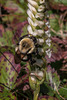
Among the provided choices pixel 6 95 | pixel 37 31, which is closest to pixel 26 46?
pixel 37 31

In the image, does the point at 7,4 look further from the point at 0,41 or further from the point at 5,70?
the point at 5,70

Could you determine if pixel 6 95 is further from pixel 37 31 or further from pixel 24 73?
pixel 37 31

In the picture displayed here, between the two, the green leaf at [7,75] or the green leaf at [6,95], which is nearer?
the green leaf at [6,95]

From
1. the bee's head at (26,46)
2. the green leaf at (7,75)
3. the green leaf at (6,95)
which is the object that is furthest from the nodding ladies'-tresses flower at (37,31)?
the green leaf at (7,75)

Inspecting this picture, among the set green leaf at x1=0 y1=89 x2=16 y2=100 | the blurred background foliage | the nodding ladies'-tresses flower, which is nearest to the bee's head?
the nodding ladies'-tresses flower

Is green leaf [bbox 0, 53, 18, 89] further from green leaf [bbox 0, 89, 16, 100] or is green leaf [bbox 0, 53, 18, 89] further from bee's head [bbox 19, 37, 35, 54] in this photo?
bee's head [bbox 19, 37, 35, 54]

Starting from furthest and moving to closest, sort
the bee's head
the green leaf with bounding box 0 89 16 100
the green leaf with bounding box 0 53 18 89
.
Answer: the green leaf with bounding box 0 53 18 89, the green leaf with bounding box 0 89 16 100, the bee's head

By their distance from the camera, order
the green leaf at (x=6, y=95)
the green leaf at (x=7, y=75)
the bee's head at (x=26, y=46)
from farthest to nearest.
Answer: the green leaf at (x=7, y=75), the green leaf at (x=6, y=95), the bee's head at (x=26, y=46)

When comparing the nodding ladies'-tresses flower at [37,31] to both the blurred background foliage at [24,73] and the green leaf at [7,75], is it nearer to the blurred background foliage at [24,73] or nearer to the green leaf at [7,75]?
the blurred background foliage at [24,73]
